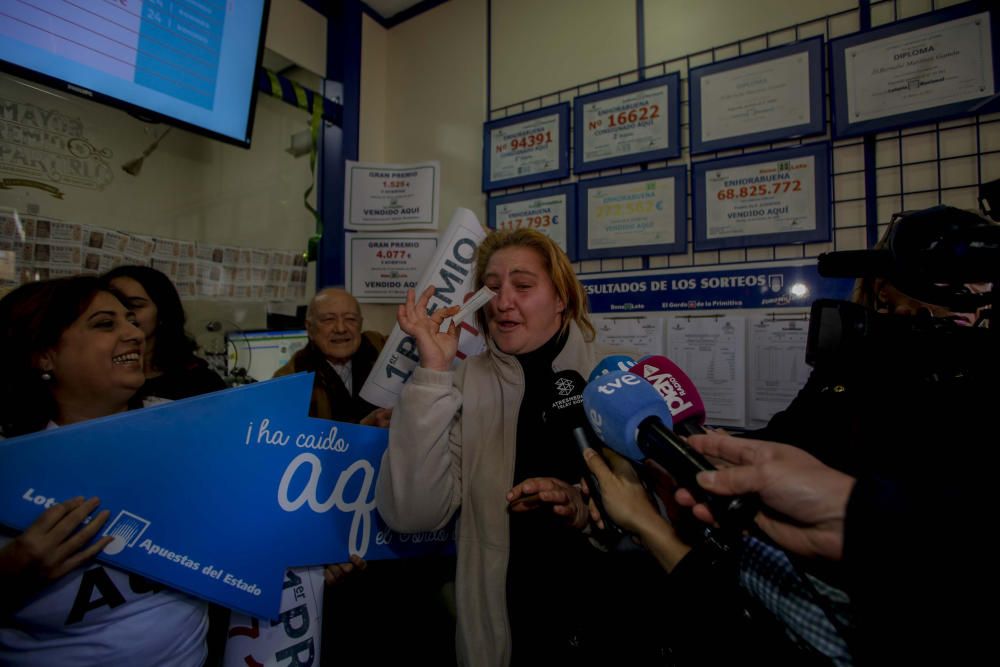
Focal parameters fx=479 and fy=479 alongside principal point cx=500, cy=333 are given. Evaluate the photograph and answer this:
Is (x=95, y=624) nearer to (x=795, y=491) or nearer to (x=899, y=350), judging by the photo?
(x=795, y=491)

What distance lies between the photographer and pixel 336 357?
2205 millimetres

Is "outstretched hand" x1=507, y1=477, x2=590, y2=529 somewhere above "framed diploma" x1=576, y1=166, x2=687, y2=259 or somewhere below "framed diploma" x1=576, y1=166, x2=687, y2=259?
below

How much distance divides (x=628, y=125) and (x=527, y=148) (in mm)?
518

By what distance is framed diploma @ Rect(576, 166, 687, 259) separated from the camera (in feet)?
6.72

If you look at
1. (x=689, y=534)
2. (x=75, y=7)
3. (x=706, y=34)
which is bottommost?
(x=689, y=534)

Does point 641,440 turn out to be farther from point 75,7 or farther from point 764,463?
point 75,7

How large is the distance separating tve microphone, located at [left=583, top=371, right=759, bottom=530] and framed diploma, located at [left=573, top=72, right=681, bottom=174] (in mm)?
1618

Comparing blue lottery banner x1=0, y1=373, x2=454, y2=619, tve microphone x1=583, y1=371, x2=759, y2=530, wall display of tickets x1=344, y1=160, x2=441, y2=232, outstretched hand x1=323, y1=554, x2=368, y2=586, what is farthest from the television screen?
tve microphone x1=583, y1=371, x2=759, y2=530

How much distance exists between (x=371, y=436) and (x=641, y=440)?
2.72ft

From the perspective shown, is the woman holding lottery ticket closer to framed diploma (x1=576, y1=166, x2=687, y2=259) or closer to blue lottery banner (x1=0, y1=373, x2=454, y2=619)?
Answer: blue lottery banner (x1=0, y1=373, x2=454, y2=619)

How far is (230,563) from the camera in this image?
3.47 ft

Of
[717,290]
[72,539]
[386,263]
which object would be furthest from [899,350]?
[386,263]

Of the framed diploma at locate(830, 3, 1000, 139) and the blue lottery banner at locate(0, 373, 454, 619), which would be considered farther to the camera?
the framed diploma at locate(830, 3, 1000, 139)

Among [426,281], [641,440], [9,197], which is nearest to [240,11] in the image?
[9,197]
